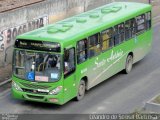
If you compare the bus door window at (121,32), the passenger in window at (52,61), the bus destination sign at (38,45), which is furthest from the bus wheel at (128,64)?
the bus destination sign at (38,45)

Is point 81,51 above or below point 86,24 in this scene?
below

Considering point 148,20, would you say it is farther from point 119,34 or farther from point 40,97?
point 40,97

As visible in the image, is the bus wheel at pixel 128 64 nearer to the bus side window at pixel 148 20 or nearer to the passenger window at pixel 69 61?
the bus side window at pixel 148 20

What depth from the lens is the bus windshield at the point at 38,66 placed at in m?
20.8

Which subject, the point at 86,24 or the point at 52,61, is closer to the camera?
the point at 52,61

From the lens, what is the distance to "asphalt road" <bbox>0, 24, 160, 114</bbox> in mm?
21281

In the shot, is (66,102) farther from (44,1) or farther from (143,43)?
(44,1)

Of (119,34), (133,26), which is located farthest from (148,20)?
(119,34)

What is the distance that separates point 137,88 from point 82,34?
378 centimetres

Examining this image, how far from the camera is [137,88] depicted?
2392 centimetres

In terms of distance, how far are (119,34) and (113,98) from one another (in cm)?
383

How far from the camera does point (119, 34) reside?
25.2 metres

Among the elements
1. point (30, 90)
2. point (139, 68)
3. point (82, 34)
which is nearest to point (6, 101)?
point (30, 90)

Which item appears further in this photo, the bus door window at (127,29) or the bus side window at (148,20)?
the bus side window at (148,20)
